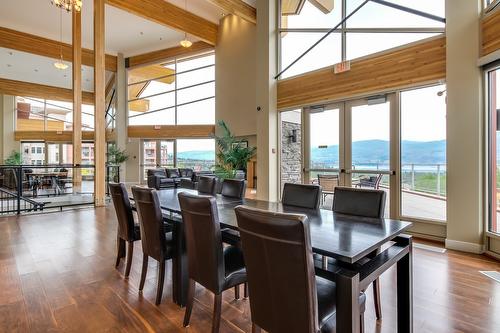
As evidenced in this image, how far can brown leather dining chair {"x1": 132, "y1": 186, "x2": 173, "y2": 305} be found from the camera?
212 centimetres

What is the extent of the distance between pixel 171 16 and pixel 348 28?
5789 millimetres

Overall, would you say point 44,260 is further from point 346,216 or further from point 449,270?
point 449,270

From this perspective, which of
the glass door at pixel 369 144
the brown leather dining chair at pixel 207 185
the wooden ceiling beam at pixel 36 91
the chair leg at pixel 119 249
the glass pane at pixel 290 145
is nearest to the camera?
the chair leg at pixel 119 249

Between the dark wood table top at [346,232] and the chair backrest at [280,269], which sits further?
the dark wood table top at [346,232]

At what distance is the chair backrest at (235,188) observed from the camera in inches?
120

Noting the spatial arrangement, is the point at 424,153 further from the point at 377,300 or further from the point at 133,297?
the point at 133,297

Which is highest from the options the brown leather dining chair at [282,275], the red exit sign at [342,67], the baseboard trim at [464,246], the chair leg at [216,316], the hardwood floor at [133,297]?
the red exit sign at [342,67]

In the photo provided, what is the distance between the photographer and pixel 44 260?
3.05 metres

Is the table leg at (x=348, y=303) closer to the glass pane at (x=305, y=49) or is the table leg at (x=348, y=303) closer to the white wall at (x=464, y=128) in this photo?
the white wall at (x=464, y=128)

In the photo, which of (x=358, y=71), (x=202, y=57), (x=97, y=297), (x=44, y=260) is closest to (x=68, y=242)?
(x=44, y=260)

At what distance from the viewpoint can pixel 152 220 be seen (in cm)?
215

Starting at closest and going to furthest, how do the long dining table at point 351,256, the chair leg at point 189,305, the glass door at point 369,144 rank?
1. the long dining table at point 351,256
2. the chair leg at point 189,305
3. the glass door at point 369,144

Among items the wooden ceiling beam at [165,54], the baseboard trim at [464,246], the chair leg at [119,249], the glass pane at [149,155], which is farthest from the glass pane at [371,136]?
the glass pane at [149,155]

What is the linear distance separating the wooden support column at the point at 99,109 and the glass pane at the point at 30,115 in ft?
34.4
